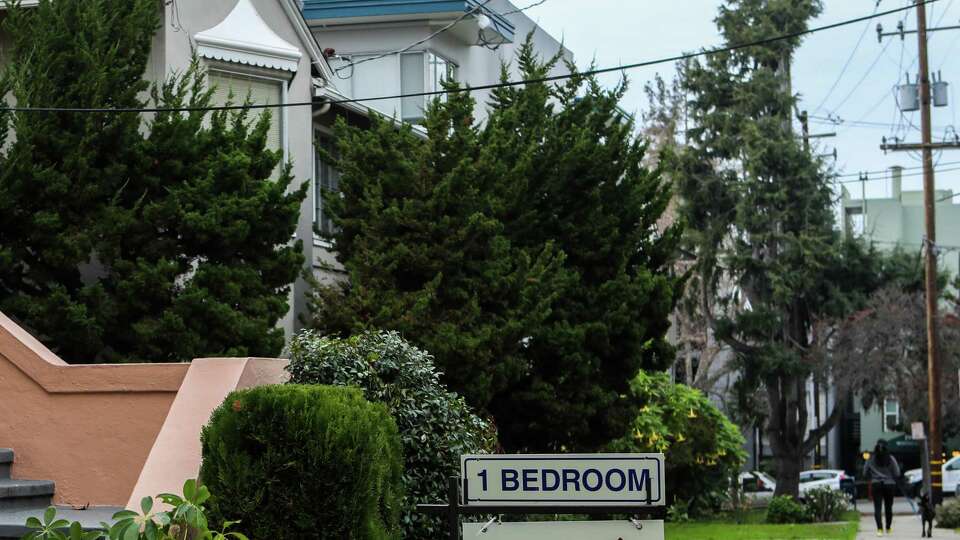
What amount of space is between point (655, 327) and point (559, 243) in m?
2.50

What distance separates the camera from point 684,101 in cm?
4575

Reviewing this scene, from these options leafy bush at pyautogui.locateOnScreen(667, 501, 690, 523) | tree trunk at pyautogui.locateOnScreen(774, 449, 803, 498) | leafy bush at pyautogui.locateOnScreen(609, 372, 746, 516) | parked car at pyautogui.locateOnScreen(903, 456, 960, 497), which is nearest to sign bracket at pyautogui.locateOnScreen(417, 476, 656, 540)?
leafy bush at pyautogui.locateOnScreen(609, 372, 746, 516)

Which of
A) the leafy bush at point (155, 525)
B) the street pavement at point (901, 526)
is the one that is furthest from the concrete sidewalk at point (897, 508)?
the leafy bush at point (155, 525)

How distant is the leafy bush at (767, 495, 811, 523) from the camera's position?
111 ft

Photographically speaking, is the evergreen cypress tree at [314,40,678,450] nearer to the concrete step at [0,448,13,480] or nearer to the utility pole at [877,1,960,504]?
the concrete step at [0,448,13,480]

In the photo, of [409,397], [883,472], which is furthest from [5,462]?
[883,472]

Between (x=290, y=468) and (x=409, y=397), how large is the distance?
3.79 meters

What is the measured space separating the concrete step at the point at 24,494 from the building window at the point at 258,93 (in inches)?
335

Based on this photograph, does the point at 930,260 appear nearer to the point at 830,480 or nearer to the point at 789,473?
the point at 789,473

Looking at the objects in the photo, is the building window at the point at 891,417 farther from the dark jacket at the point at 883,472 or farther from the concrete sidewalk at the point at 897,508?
the dark jacket at the point at 883,472

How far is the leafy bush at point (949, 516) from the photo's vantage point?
99.6ft

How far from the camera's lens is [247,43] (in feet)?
60.9

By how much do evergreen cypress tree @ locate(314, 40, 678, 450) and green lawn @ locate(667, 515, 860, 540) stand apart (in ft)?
12.9

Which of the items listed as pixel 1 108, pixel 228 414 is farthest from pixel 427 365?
pixel 1 108
